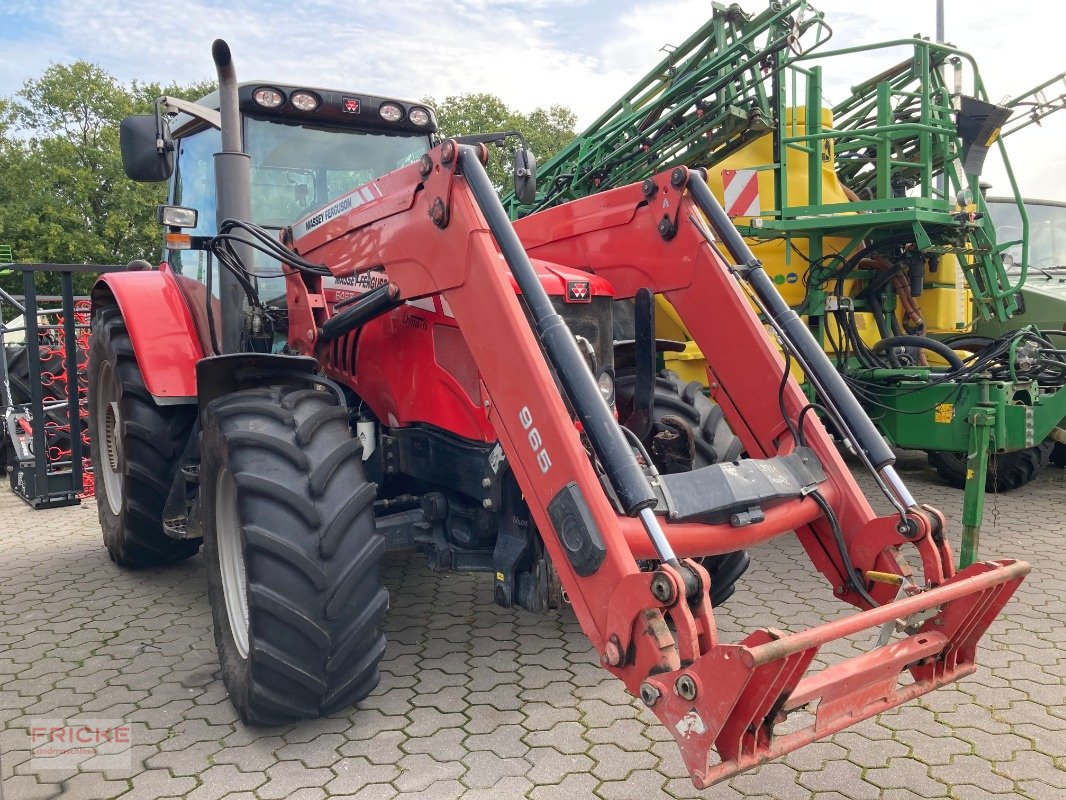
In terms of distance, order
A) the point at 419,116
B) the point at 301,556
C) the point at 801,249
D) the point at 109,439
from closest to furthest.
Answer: the point at 301,556, the point at 419,116, the point at 109,439, the point at 801,249

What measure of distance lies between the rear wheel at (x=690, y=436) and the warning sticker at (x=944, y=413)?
6.47 feet

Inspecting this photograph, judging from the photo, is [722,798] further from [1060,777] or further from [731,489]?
[1060,777]

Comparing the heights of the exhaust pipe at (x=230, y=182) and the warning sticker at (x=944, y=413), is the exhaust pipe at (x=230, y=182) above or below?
above

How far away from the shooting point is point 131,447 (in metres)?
4.11

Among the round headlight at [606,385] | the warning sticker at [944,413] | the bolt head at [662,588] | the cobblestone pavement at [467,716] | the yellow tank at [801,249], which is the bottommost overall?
the cobblestone pavement at [467,716]

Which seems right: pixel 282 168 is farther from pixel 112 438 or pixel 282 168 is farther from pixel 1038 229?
pixel 1038 229

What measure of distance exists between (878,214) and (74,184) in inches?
1018

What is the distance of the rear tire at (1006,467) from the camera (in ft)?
21.6

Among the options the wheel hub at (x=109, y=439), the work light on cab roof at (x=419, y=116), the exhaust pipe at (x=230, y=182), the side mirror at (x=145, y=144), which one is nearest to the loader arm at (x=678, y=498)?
the exhaust pipe at (x=230, y=182)

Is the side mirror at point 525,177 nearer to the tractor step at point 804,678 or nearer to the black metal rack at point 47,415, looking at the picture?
the tractor step at point 804,678

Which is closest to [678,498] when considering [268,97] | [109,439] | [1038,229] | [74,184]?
[268,97]

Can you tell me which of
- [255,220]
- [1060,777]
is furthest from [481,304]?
[1060,777]

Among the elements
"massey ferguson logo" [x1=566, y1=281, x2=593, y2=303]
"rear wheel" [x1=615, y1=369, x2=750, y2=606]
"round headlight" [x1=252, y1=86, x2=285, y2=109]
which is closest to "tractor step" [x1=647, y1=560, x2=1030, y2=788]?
"rear wheel" [x1=615, y1=369, x2=750, y2=606]

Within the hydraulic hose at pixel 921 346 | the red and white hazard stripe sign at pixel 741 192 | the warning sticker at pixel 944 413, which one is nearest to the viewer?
the warning sticker at pixel 944 413
